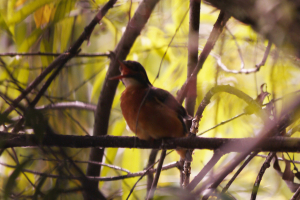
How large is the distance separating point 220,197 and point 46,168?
2.88 feet

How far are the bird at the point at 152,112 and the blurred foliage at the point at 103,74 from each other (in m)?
0.34

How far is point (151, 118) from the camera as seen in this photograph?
2367 mm

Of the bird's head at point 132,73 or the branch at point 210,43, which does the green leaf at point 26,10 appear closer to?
the bird's head at point 132,73

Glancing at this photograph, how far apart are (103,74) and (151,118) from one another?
4.22ft

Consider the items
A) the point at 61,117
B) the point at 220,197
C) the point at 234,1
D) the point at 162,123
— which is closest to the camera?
the point at 234,1

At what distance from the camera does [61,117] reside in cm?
156

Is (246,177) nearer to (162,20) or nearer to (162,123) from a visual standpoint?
(162,123)

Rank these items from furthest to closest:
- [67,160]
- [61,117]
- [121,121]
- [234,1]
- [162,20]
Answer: [121,121], [162,20], [61,117], [67,160], [234,1]

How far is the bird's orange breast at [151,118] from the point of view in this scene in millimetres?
2318

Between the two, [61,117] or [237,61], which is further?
[237,61]

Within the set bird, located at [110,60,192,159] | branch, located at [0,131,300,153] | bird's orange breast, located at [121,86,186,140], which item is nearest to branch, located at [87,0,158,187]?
bird, located at [110,60,192,159]

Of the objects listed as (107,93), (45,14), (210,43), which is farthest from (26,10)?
(210,43)

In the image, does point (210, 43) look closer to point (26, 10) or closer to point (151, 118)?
point (151, 118)

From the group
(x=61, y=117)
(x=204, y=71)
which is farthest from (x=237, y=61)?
(x=61, y=117)
